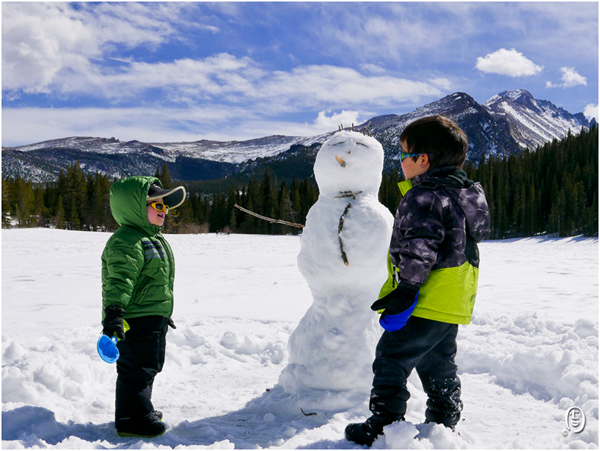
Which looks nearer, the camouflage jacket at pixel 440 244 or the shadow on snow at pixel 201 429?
the camouflage jacket at pixel 440 244

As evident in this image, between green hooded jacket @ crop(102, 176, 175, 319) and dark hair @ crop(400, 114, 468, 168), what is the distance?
178 cm

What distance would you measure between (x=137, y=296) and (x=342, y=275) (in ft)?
4.85

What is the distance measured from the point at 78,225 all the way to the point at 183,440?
5356cm

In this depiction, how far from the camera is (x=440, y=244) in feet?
7.43

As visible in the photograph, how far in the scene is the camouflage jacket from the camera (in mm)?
2143

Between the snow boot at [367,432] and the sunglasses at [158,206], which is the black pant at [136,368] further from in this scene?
the snow boot at [367,432]

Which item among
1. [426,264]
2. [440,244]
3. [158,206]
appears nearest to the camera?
[426,264]

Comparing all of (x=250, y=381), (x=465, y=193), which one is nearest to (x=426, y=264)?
(x=465, y=193)

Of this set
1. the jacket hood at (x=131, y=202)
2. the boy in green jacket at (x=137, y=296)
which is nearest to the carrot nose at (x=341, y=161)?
the boy in green jacket at (x=137, y=296)
